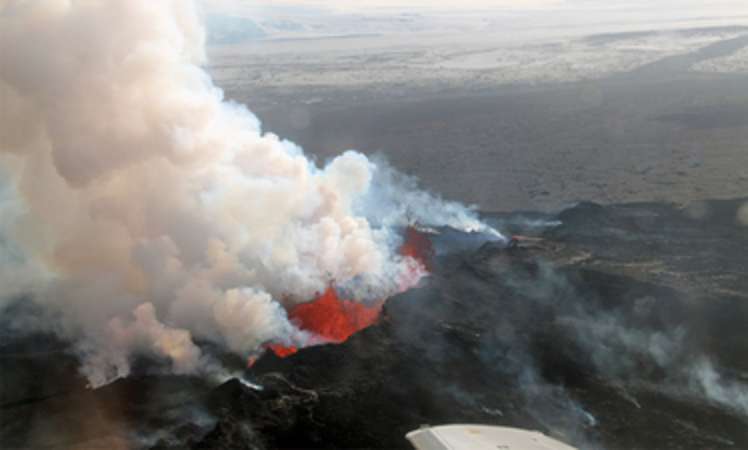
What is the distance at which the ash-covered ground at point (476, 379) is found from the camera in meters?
21.7

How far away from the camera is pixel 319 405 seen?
75.9ft

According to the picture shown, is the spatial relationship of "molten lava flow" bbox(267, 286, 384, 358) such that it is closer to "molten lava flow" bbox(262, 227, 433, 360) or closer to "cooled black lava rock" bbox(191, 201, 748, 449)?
"molten lava flow" bbox(262, 227, 433, 360)

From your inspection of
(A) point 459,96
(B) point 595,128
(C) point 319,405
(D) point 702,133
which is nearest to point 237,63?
(A) point 459,96

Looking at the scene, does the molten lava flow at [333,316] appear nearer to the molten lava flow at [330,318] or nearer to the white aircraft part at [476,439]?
the molten lava flow at [330,318]

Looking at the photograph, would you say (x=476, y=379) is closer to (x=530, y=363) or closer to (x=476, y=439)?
(x=530, y=363)

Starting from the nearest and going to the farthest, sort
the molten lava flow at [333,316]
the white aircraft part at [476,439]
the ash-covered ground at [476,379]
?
the white aircraft part at [476,439] → the ash-covered ground at [476,379] → the molten lava flow at [333,316]

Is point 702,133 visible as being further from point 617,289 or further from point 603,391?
point 603,391

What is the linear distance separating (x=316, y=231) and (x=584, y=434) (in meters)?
16.5

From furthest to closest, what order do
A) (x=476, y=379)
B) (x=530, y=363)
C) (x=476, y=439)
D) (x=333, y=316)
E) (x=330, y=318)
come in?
(x=333, y=316) < (x=330, y=318) < (x=530, y=363) < (x=476, y=379) < (x=476, y=439)

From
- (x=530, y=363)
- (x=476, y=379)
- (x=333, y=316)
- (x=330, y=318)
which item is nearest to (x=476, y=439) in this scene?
(x=476, y=379)

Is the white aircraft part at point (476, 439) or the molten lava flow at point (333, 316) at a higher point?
the molten lava flow at point (333, 316)

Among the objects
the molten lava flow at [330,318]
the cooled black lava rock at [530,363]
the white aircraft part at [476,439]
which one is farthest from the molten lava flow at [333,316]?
the white aircraft part at [476,439]

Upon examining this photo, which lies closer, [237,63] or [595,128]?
[595,128]

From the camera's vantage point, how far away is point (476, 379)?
24.6m
